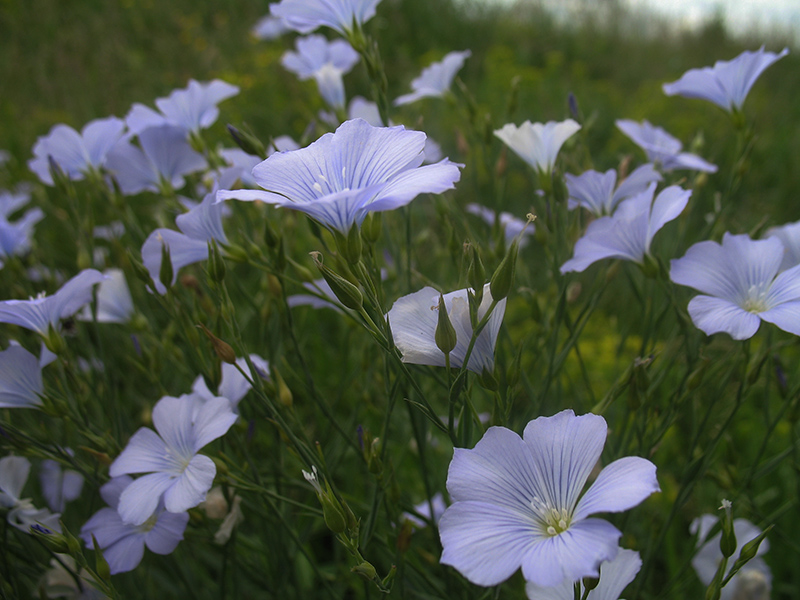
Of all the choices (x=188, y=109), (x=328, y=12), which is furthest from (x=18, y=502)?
(x=328, y=12)

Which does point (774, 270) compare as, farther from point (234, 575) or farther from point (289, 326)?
point (234, 575)

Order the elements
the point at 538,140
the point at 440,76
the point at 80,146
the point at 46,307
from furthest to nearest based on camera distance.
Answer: the point at 440,76
the point at 80,146
the point at 538,140
the point at 46,307

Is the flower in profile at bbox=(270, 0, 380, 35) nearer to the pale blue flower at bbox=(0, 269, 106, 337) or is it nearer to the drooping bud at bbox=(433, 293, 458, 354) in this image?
the pale blue flower at bbox=(0, 269, 106, 337)

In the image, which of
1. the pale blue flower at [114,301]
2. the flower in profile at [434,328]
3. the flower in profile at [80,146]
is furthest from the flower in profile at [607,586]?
the flower in profile at [80,146]

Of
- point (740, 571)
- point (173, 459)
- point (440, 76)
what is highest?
point (440, 76)

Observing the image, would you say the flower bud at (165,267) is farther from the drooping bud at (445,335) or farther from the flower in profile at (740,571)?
the flower in profile at (740,571)

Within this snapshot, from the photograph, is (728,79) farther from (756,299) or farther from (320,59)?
(320,59)
